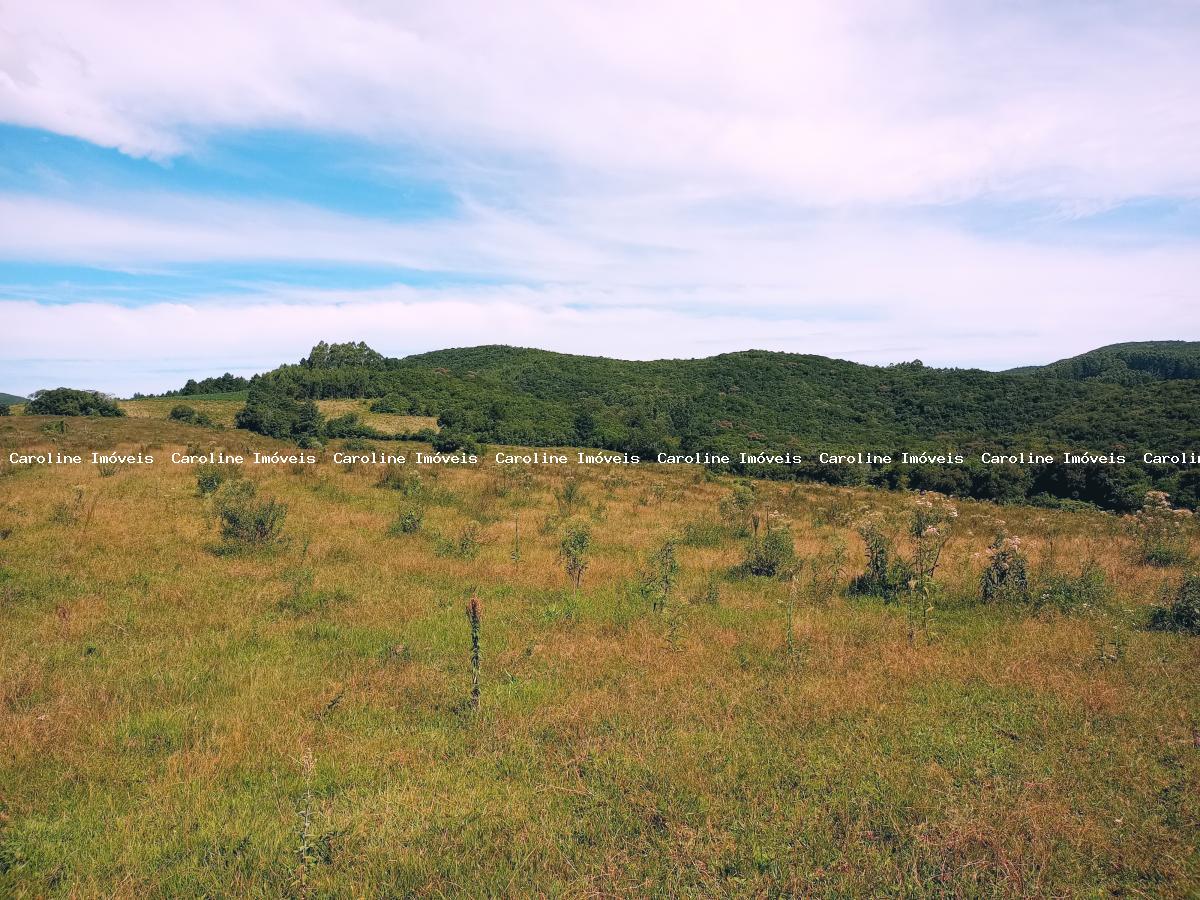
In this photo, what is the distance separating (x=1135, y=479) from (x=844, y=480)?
49.5 feet

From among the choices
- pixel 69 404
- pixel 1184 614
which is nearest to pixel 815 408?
pixel 1184 614

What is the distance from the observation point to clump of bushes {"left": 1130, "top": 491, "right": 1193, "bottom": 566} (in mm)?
12742

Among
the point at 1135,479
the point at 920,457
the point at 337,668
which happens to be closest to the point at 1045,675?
the point at 337,668

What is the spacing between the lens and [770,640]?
27.1 feet

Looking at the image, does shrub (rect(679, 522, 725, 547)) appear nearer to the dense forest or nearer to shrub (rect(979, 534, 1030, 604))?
shrub (rect(979, 534, 1030, 604))

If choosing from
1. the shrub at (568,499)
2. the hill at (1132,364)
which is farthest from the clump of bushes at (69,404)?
the hill at (1132,364)

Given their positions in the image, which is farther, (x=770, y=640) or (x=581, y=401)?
(x=581, y=401)

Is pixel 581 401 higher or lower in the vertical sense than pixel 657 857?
higher

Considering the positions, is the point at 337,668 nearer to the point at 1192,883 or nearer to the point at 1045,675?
the point at 1192,883

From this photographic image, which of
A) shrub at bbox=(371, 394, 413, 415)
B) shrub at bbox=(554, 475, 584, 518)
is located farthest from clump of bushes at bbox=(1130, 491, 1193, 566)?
shrub at bbox=(371, 394, 413, 415)

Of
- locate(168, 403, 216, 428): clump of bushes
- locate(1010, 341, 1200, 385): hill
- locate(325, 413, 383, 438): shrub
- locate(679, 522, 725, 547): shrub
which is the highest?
locate(1010, 341, 1200, 385): hill

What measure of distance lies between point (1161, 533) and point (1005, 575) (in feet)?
25.3

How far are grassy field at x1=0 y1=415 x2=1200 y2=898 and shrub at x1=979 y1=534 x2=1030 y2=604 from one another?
41 cm

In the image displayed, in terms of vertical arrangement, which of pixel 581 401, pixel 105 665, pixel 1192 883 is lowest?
pixel 1192 883
